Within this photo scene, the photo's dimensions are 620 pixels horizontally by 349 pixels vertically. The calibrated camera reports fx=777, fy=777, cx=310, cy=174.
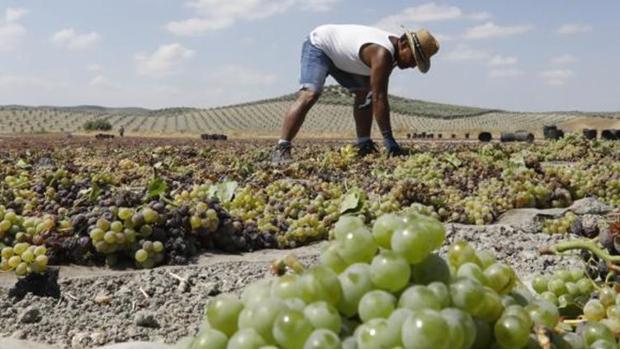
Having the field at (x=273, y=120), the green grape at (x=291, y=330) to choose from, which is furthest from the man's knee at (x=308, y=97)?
the field at (x=273, y=120)

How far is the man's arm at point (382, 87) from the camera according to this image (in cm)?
838

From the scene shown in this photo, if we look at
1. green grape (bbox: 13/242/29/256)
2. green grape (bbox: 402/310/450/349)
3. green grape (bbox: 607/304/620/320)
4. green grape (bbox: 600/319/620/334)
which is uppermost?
green grape (bbox: 402/310/450/349)

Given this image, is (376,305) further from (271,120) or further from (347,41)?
(271,120)

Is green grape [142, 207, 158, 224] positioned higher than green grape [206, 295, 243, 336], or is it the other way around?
green grape [206, 295, 243, 336]

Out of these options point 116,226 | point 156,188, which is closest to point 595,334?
point 116,226

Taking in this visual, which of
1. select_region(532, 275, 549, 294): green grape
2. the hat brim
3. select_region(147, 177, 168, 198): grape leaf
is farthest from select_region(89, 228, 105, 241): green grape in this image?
the hat brim

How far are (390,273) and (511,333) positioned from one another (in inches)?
7.6

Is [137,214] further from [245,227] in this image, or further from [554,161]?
[554,161]

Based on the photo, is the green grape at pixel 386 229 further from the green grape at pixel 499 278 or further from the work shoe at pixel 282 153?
the work shoe at pixel 282 153

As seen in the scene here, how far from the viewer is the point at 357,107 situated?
9.52 m

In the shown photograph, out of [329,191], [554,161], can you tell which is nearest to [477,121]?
[554,161]

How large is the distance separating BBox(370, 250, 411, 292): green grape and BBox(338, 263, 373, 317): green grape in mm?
12

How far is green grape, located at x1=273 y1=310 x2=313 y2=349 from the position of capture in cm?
105

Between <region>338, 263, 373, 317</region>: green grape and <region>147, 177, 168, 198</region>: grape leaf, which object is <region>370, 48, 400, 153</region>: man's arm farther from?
<region>338, 263, 373, 317</region>: green grape
